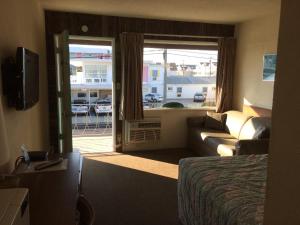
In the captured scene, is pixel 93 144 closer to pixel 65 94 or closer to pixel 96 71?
pixel 96 71

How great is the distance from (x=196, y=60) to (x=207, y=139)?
74.6 inches

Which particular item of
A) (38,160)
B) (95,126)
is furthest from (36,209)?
(95,126)

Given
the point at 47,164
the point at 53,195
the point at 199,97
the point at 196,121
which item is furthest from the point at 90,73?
the point at 53,195

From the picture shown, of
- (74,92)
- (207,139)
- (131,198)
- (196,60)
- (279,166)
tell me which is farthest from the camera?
(74,92)

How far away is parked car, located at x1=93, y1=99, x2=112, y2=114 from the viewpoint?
22.2ft

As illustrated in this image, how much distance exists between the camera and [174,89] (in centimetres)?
553

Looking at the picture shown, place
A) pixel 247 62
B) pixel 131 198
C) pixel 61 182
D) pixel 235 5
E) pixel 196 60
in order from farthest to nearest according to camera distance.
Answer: pixel 196 60, pixel 247 62, pixel 235 5, pixel 131 198, pixel 61 182

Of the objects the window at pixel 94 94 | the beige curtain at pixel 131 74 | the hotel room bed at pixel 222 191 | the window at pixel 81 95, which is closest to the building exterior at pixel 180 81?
the beige curtain at pixel 131 74

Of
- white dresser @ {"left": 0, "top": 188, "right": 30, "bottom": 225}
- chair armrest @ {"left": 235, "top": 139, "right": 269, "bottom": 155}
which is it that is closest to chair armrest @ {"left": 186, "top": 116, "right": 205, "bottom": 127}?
chair armrest @ {"left": 235, "top": 139, "right": 269, "bottom": 155}

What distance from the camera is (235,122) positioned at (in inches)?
180

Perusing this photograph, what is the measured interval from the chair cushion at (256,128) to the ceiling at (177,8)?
1.68 m

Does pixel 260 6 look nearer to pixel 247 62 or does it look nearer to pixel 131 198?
pixel 247 62

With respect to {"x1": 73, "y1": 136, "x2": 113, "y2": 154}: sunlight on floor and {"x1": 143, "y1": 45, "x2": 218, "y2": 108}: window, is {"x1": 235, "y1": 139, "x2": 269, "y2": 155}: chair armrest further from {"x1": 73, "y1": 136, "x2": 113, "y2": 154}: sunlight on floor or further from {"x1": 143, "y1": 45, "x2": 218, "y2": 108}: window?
{"x1": 73, "y1": 136, "x2": 113, "y2": 154}: sunlight on floor

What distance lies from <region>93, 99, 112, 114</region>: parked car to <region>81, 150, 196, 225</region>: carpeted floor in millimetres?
2075
